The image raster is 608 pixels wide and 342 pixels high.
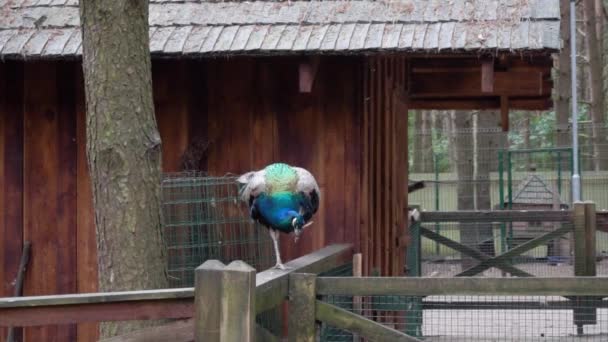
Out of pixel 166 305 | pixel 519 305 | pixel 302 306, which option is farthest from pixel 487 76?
pixel 166 305

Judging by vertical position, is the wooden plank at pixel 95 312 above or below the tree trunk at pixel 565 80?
below

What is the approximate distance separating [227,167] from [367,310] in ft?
4.92

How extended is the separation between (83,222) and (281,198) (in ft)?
7.18

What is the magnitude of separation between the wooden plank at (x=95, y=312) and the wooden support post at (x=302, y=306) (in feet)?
3.57

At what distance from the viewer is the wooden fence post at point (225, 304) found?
12.8 ft

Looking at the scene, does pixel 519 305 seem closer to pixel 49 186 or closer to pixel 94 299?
pixel 49 186

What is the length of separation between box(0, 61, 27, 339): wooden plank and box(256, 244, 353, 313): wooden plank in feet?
8.00

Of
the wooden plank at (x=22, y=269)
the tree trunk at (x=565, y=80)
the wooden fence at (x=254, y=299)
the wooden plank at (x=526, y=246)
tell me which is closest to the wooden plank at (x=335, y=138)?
the wooden fence at (x=254, y=299)

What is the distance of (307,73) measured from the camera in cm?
663

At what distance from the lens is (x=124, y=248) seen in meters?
5.14

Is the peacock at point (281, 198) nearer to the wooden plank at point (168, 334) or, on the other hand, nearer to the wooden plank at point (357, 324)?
the wooden plank at point (357, 324)

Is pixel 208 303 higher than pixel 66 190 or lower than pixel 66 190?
lower

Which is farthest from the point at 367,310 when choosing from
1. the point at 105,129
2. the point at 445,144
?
the point at 445,144

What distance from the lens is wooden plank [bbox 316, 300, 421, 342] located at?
4.98 metres
